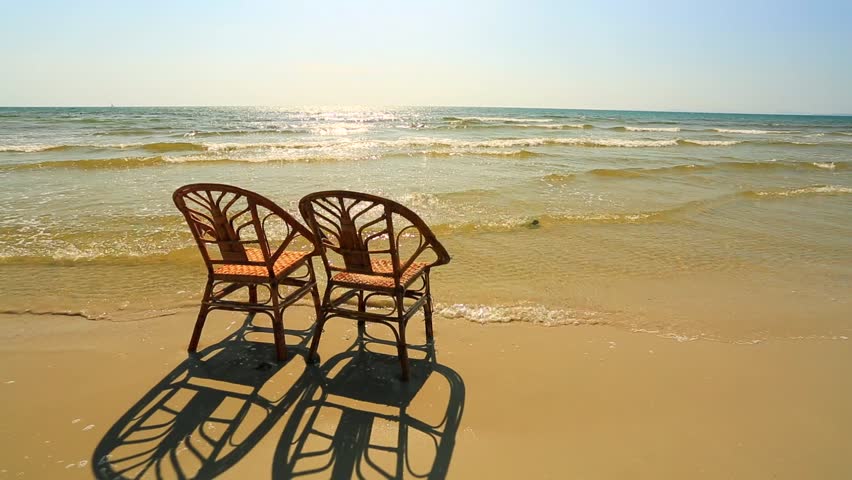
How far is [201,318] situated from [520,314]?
7.93 ft

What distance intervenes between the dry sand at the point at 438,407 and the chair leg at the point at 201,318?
0.30 ft

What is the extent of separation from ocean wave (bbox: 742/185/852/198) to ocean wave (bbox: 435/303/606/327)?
8.31 metres

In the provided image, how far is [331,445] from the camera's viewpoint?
241 cm

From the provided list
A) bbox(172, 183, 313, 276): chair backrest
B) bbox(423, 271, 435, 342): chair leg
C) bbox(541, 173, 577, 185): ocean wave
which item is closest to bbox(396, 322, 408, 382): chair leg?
bbox(423, 271, 435, 342): chair leg

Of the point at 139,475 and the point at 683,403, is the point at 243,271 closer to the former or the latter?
the point at 139,475

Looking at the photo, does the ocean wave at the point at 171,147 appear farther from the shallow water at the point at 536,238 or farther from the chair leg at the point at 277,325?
the chair leg at the point at 277,325

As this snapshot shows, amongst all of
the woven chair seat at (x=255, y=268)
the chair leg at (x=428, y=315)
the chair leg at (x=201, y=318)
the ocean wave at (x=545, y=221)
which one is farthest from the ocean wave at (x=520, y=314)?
the ocean wave at (x=545, y=221)

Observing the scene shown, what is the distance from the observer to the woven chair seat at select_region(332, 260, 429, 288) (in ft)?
10.2

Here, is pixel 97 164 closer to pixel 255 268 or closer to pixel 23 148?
pixel 23 148

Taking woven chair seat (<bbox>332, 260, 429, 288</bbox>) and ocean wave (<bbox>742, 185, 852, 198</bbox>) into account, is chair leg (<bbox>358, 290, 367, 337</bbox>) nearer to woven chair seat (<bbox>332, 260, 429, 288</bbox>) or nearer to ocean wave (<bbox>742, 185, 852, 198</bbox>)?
woven chair seat (<bbox>332, 260, 429, 288</bbox>)

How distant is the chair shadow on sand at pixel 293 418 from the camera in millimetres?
2279

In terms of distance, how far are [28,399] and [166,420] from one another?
0.89 meters

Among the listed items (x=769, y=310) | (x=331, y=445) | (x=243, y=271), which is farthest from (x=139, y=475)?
(x=769, y=310)

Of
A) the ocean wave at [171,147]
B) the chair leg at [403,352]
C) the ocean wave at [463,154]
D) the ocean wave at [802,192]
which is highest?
the ocean wave at [171,147]
